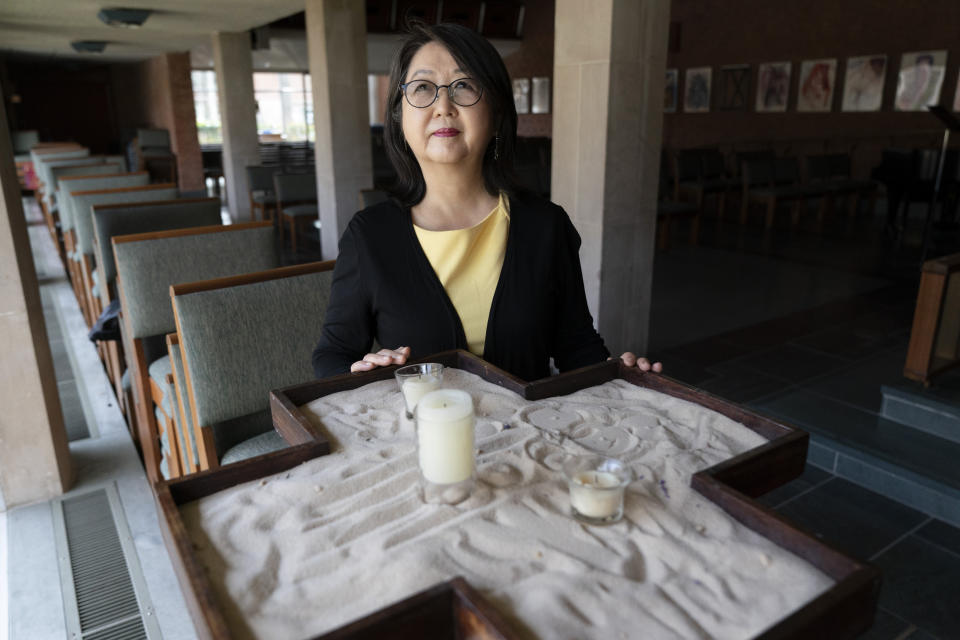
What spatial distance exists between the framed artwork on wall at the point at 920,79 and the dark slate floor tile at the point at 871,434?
6.61 m

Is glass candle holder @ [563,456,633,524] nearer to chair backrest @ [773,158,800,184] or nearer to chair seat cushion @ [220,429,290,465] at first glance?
chair seat cushion @ [220,429,290,465]

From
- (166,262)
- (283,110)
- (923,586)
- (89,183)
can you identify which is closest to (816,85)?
(923,586)

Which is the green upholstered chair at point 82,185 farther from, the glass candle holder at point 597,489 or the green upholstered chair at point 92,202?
the glass candle holder at point 597,489

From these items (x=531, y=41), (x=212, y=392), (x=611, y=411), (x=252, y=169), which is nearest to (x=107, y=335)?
(x=212, y=392)

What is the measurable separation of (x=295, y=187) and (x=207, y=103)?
453 inches

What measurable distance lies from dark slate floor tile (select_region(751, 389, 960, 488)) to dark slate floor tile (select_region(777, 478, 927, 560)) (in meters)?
0.18

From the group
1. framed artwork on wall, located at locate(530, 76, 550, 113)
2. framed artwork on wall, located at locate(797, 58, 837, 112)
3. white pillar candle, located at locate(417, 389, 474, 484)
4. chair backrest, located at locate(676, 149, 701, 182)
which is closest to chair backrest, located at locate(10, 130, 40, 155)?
framed artwork on wall, located at locate(530, 76, 550, 113)

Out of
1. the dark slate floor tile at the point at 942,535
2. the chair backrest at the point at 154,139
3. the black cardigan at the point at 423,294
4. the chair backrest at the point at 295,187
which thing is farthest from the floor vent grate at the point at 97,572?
the chair backrest at the point at 154,139

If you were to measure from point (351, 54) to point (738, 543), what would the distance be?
5619 mm

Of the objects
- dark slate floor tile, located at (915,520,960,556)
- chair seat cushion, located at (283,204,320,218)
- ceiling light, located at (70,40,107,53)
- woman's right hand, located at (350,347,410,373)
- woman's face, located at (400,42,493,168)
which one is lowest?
dark slate floor tile, located at (915,520,960,556)

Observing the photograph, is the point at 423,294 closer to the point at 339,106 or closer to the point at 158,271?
the point at 158,271

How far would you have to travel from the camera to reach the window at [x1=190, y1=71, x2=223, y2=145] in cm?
1614

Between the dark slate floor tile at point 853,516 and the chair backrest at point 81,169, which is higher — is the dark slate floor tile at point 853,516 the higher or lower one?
the lower one

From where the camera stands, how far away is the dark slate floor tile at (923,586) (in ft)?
6.44
